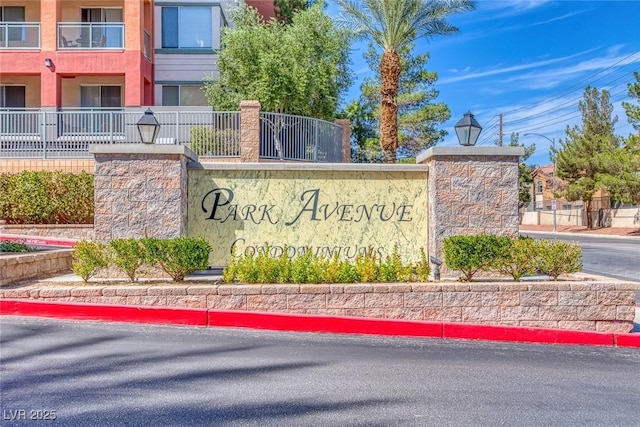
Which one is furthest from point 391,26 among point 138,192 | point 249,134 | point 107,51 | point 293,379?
point 293,379

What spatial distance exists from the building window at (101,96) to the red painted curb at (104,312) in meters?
18.2

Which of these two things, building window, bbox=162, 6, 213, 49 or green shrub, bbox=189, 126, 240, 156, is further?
building window, bbox=162, 6, 213, 49

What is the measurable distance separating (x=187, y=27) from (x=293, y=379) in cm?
2264

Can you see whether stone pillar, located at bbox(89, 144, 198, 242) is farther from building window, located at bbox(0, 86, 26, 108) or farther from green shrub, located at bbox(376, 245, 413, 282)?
building window, located at bbox(0, 86, 26, 108)

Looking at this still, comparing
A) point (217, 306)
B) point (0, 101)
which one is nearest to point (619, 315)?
point (217, 306)

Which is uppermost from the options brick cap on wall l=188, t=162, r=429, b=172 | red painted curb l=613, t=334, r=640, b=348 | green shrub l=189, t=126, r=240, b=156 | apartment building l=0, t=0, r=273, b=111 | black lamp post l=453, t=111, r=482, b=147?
apartment building l=0, t=0, r=273, b=111

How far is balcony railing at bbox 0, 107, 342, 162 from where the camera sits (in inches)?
679

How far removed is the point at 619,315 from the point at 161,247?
6.97 m

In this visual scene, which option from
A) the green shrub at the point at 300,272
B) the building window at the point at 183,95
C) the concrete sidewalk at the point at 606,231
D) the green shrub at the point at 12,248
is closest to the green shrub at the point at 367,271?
the green shrub at the point at 300,272

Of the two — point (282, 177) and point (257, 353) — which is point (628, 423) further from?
point (282, 177)

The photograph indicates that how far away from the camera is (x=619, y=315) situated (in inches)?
329

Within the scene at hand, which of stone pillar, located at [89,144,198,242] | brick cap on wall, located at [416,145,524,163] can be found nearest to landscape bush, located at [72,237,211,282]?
stone pillar, located at [89,144,198,242]

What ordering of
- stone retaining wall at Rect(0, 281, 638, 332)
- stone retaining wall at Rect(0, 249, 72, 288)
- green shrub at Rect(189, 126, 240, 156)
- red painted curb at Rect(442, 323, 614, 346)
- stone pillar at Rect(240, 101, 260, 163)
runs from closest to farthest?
red painted curb at Rect(442, 323, 614, 346) < stone retaining wall at Rect(0, 281, 638, 332) < stone retaining wall at Rect(0, 249, 72, 288) < stone pillar at Rect(240, 101, 260, 163) < green shrub at Rect(189, 126, 240, 156)

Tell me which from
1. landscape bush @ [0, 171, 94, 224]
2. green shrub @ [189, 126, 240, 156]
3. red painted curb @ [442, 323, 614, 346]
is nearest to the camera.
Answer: red painted curb @ [442, 323, 614, 346]
